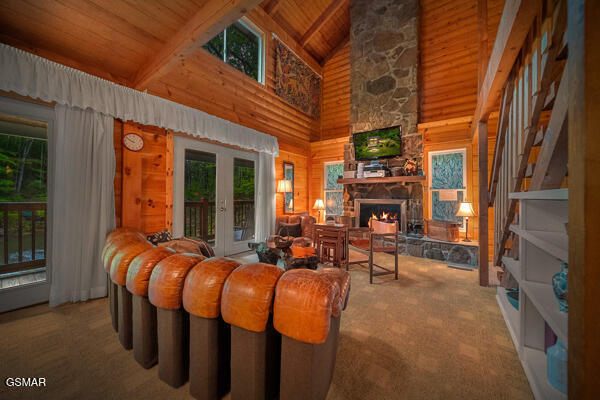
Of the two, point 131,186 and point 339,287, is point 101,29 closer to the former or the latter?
point 131,186

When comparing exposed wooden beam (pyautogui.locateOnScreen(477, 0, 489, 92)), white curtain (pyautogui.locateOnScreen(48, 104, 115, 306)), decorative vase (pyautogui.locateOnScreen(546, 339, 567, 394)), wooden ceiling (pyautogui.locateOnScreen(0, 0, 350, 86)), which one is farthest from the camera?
exposed wooden beam (pyautogui.locateOnScreen(477, 0, 489, 92))

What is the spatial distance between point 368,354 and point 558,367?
0.97 metres

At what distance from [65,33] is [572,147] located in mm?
3555

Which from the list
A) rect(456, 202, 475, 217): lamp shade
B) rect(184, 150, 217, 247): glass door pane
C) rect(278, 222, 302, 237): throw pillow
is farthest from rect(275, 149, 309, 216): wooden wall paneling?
rect(456, 202, 475, 217): lamp shade

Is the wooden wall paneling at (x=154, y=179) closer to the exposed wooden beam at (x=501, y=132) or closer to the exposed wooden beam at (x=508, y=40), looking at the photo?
the exposed wooden beam at (x=508, y=40)

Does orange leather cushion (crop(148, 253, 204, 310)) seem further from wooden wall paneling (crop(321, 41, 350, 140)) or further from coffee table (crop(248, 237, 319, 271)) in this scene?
wooden wall paneling (crop(321, 41, 350, 140))

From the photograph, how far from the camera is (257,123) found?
14.8 ft

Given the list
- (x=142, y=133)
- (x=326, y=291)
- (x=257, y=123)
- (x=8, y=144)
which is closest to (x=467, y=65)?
(x=257, y=123)

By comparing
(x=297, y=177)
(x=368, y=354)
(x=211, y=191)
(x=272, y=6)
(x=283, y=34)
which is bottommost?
(x=368, y=354)

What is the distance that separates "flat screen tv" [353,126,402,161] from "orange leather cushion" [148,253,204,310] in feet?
15.2

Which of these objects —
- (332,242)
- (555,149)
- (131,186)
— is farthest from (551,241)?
(131,186)

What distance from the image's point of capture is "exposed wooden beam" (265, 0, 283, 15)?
447 cm

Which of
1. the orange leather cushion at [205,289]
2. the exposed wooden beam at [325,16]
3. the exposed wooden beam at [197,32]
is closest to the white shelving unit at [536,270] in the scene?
the orange leather cushion at [205,289]

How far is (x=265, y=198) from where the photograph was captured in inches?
184
